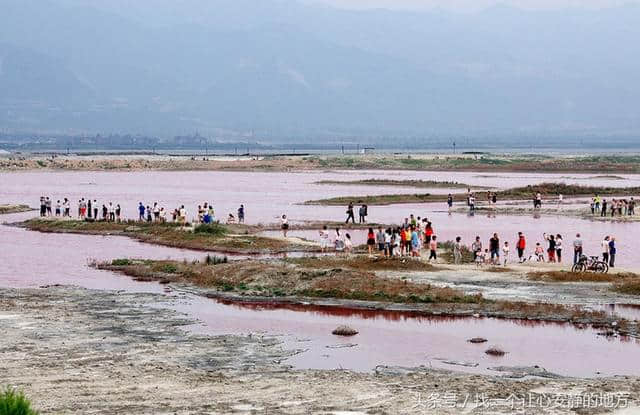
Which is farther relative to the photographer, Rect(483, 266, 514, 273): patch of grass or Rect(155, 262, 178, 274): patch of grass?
Rect(155, 262, 178, 274): patch of grass

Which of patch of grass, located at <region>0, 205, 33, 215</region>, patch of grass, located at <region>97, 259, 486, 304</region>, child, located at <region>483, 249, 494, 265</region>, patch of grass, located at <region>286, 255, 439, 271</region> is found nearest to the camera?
patch of grass, located at <region>97, 259, 486, 304</region>

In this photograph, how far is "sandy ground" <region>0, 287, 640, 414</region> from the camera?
891 inches

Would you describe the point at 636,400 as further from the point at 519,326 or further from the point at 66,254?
the point at 66,254

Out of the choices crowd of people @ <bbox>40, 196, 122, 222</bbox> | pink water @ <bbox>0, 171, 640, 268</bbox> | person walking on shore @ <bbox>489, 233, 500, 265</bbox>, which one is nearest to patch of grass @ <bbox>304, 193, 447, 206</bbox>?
pink water @ <bbox>0, 171, 640, 268</bbox>

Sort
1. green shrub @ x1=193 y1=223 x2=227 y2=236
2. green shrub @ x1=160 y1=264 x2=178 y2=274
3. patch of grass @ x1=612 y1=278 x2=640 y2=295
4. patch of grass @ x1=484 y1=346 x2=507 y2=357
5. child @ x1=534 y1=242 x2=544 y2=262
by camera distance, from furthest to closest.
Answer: green shrub @ x1=193 y1=223 x2=227 y2=236 < child @ x1=534 y1=242 x2=544 y2=262 < green shrub @ x1=160 y1=264 x2=178 y2=274 < patch of grass @ x1=612 y1=278 x2=640 y2=295 < patch of grass @ x1=484 y1=346 x2=507 y2=357

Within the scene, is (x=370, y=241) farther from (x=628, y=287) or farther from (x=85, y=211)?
(x=85, y=211)

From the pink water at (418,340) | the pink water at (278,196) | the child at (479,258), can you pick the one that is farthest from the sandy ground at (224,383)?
the pink water at (278,196)

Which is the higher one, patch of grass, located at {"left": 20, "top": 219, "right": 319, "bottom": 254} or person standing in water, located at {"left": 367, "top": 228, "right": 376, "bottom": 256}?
person standing in water, located at {"left": 367, "top": 228, "right": 376, "bottom": 256}

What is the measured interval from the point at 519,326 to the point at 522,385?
8.20 meters

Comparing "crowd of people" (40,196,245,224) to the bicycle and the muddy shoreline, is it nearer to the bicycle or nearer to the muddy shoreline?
the bicycle

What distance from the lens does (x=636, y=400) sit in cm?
2309

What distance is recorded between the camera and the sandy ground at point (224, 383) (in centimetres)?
2264

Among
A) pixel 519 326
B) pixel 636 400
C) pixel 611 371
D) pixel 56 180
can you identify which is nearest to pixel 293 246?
pixel 519 326

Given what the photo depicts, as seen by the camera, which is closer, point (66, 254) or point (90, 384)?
point (90, 384)
